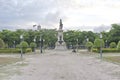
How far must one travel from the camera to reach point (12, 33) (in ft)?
387

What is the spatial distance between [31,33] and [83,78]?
354 ft

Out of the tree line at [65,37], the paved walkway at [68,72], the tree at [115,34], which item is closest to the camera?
the paved walkway at [68,72]

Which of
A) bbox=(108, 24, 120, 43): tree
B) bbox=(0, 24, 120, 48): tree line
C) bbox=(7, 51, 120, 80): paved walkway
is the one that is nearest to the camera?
bbox=(7, 51, 120, 80): paved walkway

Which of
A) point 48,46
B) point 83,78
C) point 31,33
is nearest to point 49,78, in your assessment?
point 83,78

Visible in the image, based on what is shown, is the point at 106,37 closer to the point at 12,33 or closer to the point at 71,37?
the point at 71,37

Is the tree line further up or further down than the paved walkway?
further up

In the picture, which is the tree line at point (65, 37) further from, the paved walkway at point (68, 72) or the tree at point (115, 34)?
the paved walkway at point (68, 72)

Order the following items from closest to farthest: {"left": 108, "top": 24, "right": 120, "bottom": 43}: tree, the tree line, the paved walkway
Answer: the paved walkway < {"left": 108, "top": 24, "right": 120, "bottom": 43}: tree < the tree line

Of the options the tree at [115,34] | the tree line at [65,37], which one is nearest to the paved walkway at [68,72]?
the tree at [115,34]

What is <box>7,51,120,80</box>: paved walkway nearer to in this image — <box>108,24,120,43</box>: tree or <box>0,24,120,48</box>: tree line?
<box>108,24,120,43</box>: tree

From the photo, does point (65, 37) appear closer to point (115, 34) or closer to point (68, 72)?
point (115, 34)

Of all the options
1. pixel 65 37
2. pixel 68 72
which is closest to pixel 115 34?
pixel 65 37

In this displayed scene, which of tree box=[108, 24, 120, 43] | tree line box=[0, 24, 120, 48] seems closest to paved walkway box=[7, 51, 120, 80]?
tree box=[108, 24, 120, 43]

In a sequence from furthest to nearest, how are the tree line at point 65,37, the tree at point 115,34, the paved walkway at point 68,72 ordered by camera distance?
the tree line at point 65,37 → the tree at point 115,34 → the paved walkway at point 68,72
